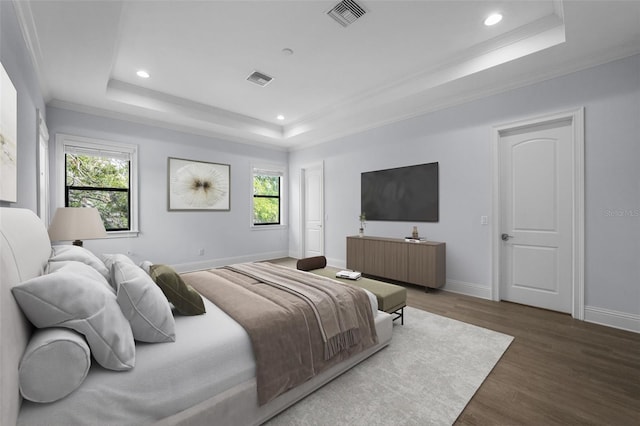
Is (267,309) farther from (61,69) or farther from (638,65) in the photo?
(638,65)

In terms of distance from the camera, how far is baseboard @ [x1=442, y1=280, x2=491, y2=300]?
3.64 meters

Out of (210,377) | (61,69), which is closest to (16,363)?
(210,377)

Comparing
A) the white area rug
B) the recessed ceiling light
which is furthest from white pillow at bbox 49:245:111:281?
the recessed ceiling light

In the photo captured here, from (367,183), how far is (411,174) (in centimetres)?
87

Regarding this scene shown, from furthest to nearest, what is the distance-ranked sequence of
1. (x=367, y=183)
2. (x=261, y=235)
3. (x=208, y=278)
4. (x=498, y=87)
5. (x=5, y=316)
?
1. (x=261, y=235)
2. (x=367, y=183)
3. (x=498, y=87)
4. (x=208, y=278)
5. (x=5, y=316)

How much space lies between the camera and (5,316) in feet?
2.85

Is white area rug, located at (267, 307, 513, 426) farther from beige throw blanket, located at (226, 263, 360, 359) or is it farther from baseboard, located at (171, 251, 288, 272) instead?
baseboard, located at (171, 251, 288, 272)

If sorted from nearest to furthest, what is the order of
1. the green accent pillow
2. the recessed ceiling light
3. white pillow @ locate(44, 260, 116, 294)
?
1. white pillow @ locate(44, 260, 116, 294)
2. the green accent pillow
3. the recessed ceiling light

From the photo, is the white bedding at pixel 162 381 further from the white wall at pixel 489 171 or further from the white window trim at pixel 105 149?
the white window trim at pixel 105 149

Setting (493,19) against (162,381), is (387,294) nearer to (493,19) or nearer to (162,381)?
(162,381)

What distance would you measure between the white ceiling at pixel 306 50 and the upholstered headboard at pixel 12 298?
189cm

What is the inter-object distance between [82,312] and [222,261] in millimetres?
4605

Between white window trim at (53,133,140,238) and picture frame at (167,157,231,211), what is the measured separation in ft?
1.67

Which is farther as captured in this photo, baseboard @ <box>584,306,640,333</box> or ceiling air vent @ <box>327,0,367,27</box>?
baseboard @ <box>584,306,640,333</box>
